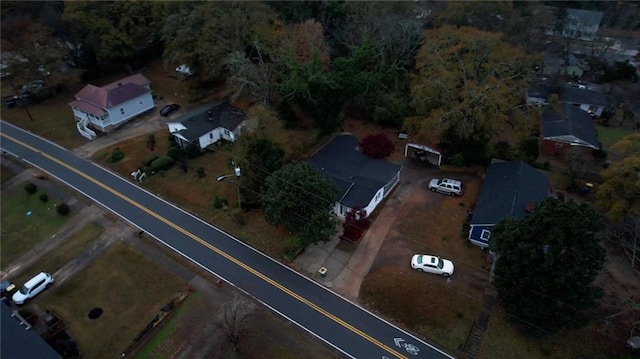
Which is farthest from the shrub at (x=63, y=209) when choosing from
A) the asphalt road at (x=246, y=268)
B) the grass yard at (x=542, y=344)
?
the grass yard at (x=542, y=344)

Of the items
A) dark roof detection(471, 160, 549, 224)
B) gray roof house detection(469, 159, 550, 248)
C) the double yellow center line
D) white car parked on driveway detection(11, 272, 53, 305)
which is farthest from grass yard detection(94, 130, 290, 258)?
dark roof detection(471, 160, 549, 224)

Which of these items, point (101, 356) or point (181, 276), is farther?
point (181, 276)

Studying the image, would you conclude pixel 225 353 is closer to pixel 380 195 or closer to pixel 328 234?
pixel 328 234

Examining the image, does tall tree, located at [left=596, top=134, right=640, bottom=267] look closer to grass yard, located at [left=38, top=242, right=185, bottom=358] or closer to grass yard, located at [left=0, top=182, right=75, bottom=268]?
grass yard, located at [left=38, top=242, right=185, bottom=358]

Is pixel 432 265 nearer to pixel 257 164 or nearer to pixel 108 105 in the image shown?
pixel 257 164

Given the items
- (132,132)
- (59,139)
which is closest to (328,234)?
(132,132)

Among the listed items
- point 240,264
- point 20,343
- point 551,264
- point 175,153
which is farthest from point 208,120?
Result: point 551,264
